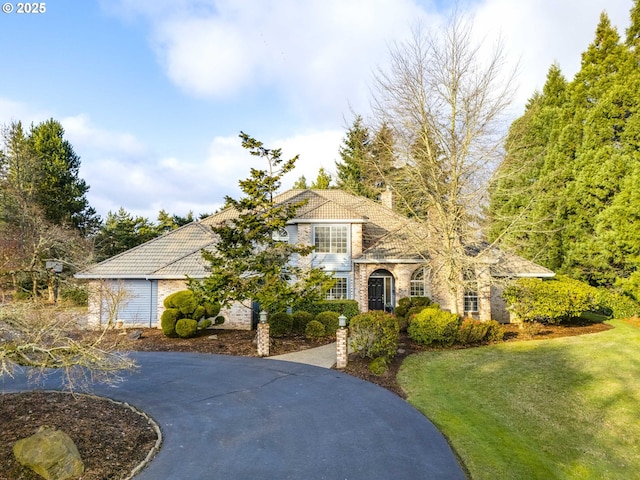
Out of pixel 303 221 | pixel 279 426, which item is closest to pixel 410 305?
pixel 303 221

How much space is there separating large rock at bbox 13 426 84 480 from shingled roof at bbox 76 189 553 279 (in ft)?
39.8

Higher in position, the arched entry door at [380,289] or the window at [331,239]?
the window at [331,239]

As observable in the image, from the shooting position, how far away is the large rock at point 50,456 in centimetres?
548

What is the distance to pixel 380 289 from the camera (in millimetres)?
21109

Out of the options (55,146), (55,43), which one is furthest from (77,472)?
(55,146)

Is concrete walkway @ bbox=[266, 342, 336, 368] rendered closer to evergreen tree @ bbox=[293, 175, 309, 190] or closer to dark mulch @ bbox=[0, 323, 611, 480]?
dark mulch @ bbox=[0, 323, 611, 480]

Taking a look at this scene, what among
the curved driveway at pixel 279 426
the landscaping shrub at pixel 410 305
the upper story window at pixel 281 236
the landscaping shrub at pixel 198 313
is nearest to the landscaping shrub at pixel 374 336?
the curved driveway at pixel 279 426

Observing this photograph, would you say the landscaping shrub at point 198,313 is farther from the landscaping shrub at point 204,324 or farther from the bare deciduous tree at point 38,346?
the bare deciduous tree at point 38,346

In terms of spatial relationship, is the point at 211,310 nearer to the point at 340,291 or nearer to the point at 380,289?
the point at 340,291

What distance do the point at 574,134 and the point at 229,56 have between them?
72.4 ft

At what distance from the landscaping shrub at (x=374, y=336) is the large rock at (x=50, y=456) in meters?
8.27

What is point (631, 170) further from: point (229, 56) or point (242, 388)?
point (242, 388)

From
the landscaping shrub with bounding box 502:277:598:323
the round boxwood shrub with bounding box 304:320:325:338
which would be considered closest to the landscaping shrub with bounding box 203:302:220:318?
the round boxwood shrub with bounding box 304:320:325:338

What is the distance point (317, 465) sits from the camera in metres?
6.23
